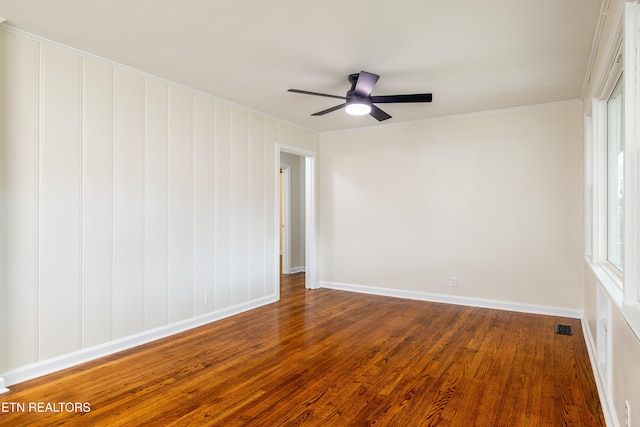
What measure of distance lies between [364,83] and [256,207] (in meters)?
2.32

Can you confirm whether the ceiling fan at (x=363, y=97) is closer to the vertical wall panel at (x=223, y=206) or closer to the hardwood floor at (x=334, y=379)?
the vertical wall panel at (x=223, y=206)

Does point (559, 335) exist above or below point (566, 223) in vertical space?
below

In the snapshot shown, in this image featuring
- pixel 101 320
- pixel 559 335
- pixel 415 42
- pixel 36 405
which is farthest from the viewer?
pixel 559 335

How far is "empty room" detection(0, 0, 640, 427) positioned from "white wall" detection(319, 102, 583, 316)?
28 millimetres

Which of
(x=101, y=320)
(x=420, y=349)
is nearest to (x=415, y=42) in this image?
(x=420, y=349)

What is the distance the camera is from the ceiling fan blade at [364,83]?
9.87 ft

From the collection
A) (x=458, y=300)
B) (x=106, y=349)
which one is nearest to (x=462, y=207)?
(x=458, y=300)

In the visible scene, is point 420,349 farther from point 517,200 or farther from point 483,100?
point 483,100

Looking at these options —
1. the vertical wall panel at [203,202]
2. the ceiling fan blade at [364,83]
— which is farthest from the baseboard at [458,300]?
the ceiling fan blade at [364,83]

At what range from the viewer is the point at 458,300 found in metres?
4.92

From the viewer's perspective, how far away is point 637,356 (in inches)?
58.5

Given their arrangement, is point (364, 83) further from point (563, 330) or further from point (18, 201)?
point (563, 330)

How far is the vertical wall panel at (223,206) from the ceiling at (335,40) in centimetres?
40

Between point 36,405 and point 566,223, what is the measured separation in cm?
528
